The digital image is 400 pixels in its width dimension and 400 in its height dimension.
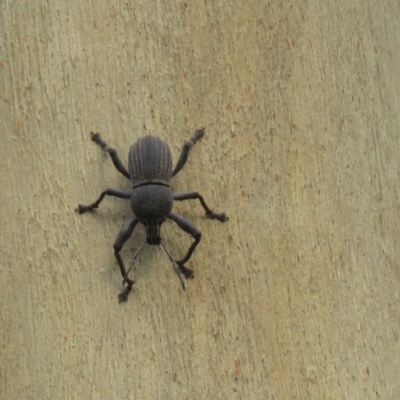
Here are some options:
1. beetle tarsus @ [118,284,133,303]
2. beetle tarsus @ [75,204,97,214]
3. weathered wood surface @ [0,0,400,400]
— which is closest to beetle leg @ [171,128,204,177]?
weathered wood surface @ [0,0,400,400]

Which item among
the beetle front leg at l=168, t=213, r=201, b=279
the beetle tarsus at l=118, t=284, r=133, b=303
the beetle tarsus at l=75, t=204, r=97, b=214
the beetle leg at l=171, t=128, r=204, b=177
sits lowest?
the beetle tarsus at l=118, t=284, r=133, b=303

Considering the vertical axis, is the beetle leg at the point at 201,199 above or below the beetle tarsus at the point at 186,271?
above

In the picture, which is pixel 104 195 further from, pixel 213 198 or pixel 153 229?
pixel 213 198

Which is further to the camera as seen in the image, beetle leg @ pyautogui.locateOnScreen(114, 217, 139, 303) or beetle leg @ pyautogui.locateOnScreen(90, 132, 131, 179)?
beetle leg @ pyautogui.locateOnScreen(90, 132, 131, 179)

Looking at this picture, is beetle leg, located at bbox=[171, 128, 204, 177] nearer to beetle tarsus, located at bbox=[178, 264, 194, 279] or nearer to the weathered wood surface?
the weathered wood surface

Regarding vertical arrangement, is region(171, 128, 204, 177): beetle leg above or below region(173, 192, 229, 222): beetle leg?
above

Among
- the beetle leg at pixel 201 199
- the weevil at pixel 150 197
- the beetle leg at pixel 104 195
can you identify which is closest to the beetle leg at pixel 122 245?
the weevil at pixel 150 197

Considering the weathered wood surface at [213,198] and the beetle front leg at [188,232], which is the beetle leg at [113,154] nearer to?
the weathered wood surface at [213,198]
